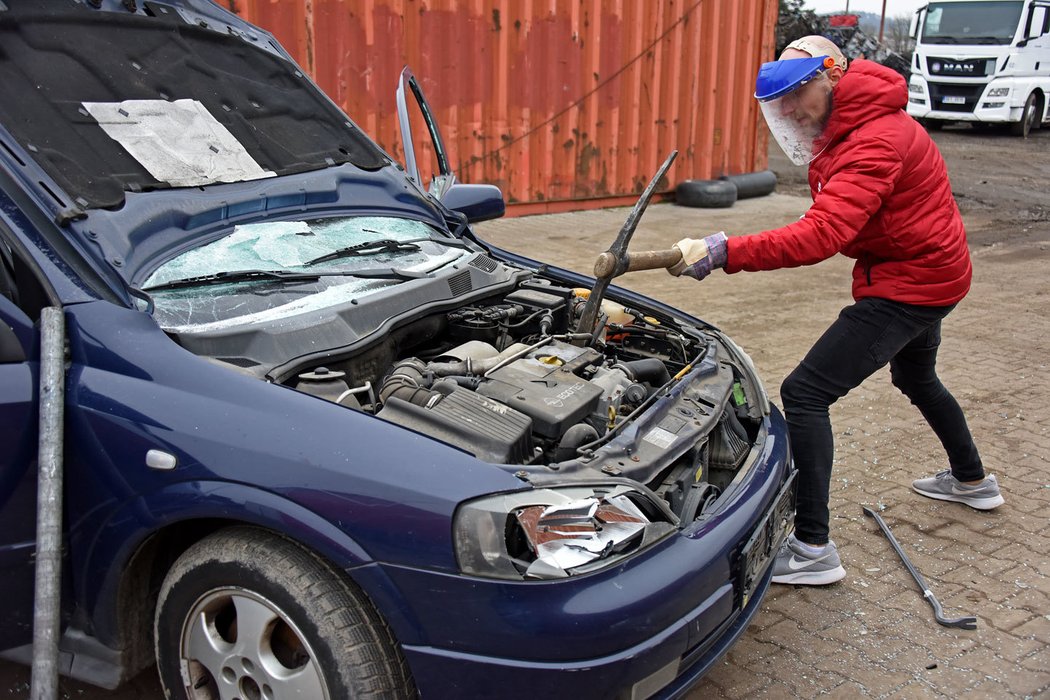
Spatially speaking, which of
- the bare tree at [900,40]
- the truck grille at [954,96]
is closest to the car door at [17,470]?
the truck grille at [954,96]

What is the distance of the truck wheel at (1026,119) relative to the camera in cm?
1850

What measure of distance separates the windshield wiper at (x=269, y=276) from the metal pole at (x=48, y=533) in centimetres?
43

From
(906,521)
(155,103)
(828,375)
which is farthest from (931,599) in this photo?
(155,103)

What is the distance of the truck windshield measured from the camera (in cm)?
1780

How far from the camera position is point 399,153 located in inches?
352

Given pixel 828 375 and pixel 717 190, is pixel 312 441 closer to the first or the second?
pixel 828 375

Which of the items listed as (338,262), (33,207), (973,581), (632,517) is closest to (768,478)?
(632,517)

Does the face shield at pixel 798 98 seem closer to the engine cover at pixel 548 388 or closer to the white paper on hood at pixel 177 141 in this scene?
the engine cover at pixel 548 388

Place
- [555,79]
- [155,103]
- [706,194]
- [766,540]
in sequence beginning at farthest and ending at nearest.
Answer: [706,194], [555,79], [155,103], [766,540]

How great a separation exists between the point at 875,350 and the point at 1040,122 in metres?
19.0

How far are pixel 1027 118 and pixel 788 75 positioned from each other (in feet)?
60.3

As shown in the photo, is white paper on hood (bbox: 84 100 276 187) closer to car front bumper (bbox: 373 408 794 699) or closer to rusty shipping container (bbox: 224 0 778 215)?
car front bumper (bbox: 373 408 794 699)

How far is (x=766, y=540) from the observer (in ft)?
9.12

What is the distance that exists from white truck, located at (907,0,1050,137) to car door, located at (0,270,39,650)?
740 inches
